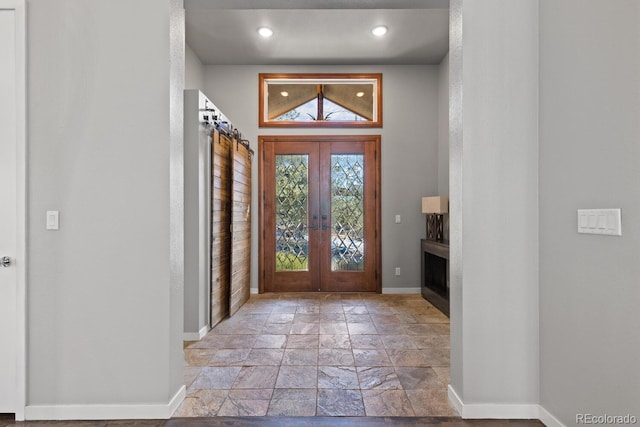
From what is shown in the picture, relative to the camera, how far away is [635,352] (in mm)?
1427

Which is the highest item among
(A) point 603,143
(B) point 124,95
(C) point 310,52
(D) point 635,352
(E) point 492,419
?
(C) point 310,52

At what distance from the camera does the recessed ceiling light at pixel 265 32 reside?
174 inches

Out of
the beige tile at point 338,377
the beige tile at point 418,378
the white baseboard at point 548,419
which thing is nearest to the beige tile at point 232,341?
the beige tile at point 338,377

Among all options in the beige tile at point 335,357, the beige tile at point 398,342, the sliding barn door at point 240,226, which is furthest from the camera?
the sliding barn door at point 240,226

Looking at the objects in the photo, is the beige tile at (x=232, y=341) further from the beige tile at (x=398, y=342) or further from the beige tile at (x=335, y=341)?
the beige tile at (x=398, y=342)

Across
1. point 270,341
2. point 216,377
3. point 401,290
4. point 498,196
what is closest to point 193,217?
point 270,341

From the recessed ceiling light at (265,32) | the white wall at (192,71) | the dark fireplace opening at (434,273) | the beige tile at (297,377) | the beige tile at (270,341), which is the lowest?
the beige tile at (270,341)

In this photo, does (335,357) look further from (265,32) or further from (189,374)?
(265,32)

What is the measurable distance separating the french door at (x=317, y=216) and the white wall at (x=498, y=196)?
133 inches

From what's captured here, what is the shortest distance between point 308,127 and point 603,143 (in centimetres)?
421

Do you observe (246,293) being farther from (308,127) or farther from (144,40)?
(144,40)

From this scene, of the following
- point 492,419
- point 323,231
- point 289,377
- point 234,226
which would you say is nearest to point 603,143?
point 492,419
